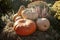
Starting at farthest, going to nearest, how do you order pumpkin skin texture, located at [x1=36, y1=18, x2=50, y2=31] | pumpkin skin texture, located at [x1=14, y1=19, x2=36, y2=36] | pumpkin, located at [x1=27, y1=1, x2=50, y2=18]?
pumpkin, located at [x1=27, y1=1, x2=50, y2=18] → pumpkin skin texture, located at [x1=36, y1=18, x2=50, y2=31] → pumpkin skin texture, located at [x1=14, y1=19, x2=36, y2=36]

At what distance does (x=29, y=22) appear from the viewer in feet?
19.1

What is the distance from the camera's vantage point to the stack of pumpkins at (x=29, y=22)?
5.75 meters

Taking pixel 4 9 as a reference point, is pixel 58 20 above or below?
below

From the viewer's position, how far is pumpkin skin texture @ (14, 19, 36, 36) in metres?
5.73

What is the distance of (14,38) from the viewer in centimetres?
577

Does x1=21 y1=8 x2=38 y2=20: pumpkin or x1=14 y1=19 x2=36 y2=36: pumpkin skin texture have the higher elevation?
x1=21 y1=8 x2=38 y2=20: pumpkin

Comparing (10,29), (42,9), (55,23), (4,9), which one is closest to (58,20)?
(55,23)

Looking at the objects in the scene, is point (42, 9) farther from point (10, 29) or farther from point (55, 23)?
point (10, 29)

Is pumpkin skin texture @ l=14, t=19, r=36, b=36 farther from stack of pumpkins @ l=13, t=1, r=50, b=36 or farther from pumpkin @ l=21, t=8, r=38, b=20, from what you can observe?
pumpkin @ l=21, t=8, r=38, b=20

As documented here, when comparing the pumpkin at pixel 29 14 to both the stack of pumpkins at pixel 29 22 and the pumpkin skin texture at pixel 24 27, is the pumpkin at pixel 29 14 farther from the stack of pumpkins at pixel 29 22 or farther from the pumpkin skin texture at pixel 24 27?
the pumpkin skin texture at pixel 24 27

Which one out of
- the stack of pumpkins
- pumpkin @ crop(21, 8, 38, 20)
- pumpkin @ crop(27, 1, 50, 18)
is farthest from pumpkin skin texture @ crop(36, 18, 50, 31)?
pumpkin @ crop(27, 1, 50, 18)

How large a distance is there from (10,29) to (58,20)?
1.59 metres

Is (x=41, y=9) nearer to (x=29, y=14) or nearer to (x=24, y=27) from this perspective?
(x=29, y=14)

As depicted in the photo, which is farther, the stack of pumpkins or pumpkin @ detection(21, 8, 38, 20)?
pumpkin @ detection(21, 8, 38, 20)
